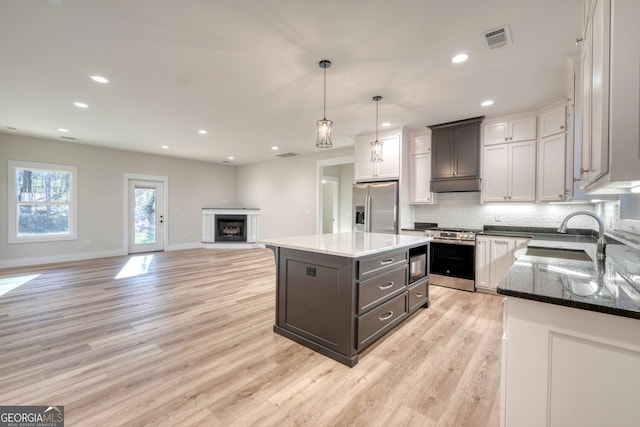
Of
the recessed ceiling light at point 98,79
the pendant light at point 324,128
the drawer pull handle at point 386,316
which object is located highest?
the recessed ceiling light at point 98,79

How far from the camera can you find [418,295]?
3.18 meters

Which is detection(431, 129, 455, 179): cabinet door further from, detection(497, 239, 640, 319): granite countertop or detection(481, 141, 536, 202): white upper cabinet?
detection(497, 239, 640, 319): granite countertop

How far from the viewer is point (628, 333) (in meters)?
0.91

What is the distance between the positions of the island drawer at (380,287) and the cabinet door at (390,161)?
232 centimetres

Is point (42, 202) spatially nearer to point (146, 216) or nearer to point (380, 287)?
point (146, 216)

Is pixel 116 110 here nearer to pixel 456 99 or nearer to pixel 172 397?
pixel 172 397

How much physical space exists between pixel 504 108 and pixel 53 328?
5.95 m

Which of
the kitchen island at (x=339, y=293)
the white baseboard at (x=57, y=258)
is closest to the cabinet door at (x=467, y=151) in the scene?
the kitchen island at (x=339, y=293)

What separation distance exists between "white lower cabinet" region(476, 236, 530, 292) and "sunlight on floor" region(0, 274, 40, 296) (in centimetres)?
677

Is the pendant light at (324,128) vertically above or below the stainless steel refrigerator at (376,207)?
above

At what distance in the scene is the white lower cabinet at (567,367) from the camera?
93 cm

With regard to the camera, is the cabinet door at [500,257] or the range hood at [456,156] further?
the range hood at [456,156]

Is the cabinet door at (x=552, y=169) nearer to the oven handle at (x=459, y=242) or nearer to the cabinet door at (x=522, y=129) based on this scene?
the cabinet door at (x=522, y=129)

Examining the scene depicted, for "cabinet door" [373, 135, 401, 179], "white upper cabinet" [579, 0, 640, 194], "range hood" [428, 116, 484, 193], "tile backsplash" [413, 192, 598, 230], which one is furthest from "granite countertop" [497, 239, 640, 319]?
"cabinet door" [373, 135, 401, 179]
